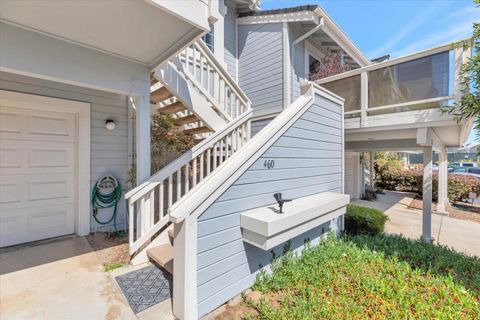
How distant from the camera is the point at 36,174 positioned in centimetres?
360

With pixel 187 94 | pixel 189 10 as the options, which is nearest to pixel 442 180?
pixel 187 94

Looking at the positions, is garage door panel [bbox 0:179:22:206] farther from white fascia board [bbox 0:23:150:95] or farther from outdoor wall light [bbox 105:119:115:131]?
white fascia board [bbox 0:23:150:95]

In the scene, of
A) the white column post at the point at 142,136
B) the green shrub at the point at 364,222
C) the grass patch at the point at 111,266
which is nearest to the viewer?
the grass patch at the point at 111,266

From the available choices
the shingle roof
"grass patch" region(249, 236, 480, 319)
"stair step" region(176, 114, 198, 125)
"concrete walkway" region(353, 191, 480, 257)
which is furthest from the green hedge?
"stair step" region(176, 114, 198, 125)

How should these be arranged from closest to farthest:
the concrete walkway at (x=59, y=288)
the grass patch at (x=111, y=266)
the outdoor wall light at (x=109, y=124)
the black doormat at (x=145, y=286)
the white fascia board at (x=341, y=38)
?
the concrete walkway at (x=59, y=288), the black doormat at (x=145, y=286), the grass patch at (x=111, y=266), the outdoor wall light at (x=109, y=124), the white fascia board at (x=341, y=38)

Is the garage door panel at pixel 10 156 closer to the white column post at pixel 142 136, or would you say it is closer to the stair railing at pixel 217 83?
the white column post at pixel 142 136

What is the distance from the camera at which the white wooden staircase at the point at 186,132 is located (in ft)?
9.62

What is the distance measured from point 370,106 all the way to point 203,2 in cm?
450

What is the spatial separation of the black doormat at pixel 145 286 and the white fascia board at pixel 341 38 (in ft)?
21.5

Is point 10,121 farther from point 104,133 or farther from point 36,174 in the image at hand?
point 104,133

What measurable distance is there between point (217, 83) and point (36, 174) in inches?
132

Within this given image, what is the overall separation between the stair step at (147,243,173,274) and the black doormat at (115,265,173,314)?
0.10 metres

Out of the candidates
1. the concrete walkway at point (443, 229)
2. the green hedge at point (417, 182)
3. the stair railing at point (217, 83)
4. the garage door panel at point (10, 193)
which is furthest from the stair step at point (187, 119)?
the green hedge at point (417, 182)

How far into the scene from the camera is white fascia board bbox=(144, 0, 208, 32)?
2.00 meters
